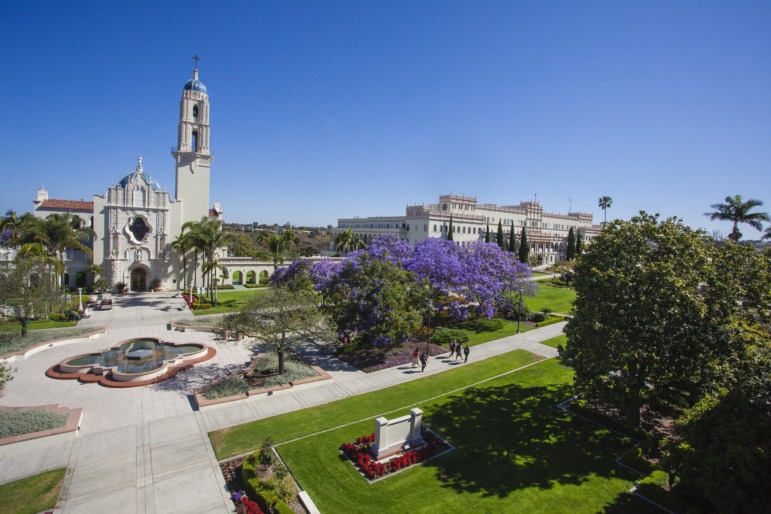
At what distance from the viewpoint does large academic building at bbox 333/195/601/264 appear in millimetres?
81688

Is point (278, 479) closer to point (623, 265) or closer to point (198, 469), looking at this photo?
point (198, 469)

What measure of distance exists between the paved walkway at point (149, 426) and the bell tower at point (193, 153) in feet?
76.8

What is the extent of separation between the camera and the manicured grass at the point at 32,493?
38.6ft

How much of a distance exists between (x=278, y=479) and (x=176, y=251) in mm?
41528

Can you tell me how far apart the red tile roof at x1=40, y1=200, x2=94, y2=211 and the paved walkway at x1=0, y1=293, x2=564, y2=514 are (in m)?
32.5

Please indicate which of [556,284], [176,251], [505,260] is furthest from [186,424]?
[556,284]

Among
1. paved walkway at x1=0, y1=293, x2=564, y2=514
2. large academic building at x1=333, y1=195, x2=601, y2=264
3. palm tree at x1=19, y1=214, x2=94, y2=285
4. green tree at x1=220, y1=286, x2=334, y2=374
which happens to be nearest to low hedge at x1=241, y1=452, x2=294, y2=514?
paved walkway at x1=0, y1=293, x2=564, y2=514

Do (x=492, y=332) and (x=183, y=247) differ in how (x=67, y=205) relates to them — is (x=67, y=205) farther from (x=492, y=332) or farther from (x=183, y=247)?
(x=492, y=332)

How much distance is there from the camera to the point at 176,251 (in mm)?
47344

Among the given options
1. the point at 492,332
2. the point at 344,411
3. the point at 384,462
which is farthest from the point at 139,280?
the point at 384,462

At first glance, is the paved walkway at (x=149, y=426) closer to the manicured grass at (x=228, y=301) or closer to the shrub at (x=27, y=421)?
the shrub at (x=27, y=421)

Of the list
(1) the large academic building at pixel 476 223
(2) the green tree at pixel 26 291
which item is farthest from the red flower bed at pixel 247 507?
(1) the large academic building at pixel 476 223

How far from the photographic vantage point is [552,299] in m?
51.3

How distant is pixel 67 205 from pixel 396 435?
5748 centimetres
